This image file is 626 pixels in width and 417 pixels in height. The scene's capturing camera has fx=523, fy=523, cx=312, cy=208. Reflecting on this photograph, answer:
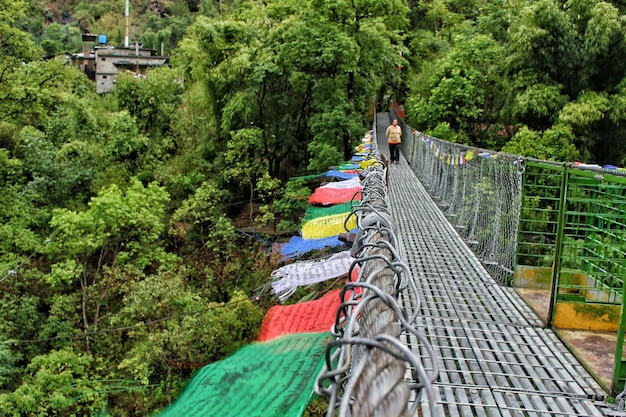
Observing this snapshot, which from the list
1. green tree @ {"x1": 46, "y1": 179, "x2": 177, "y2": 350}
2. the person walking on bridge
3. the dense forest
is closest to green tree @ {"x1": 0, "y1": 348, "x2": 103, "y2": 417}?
the dense forest

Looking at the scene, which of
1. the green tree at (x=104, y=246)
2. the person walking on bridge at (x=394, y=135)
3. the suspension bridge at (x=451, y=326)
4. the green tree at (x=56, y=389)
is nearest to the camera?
the suspension bridge at (x=451, y=326)

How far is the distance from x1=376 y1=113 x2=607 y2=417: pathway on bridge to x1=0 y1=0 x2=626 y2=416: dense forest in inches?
254

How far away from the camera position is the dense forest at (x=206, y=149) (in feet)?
35.2

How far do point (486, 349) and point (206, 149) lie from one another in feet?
52.9

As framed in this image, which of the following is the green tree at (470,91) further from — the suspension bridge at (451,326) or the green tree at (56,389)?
the green tree at (56,389)

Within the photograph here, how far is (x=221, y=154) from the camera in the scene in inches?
671

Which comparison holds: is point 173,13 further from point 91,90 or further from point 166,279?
point 166,279

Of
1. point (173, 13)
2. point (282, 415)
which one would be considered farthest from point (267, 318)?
point (173, 13)

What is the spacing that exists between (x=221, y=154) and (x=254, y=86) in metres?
2.63

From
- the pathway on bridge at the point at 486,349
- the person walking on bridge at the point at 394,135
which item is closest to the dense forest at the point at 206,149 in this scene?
the person walking on bridge at the point at 394,135

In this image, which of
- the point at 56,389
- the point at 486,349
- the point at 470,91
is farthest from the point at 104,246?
the point at 486,349

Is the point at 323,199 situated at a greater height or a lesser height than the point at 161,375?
greater

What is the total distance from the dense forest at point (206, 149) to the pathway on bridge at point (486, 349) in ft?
21.1

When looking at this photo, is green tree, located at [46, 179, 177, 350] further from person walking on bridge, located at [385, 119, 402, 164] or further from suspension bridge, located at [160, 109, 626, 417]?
suspension bridge, located at [160, 109, 626, 417]
